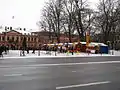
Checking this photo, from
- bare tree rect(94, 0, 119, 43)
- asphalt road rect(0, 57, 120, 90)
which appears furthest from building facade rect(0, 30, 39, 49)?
asphalt road rect(0, 57, 120, 90)

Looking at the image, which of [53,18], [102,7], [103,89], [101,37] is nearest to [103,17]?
[102,7]

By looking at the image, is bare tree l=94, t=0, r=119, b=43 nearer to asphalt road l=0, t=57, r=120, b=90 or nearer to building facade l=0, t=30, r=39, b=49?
building facade l=0, t=30, r=39, b=49

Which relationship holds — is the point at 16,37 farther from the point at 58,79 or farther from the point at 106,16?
the point at 58,79

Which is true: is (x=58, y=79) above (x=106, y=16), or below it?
below

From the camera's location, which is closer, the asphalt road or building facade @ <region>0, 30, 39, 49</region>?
the asphalt road


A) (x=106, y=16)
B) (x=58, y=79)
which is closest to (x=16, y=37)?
(x=106, y=16)

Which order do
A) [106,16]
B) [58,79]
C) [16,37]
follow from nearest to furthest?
[58,79]
[106,16]
[16,37]

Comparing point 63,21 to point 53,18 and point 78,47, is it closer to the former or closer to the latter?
point 53,18

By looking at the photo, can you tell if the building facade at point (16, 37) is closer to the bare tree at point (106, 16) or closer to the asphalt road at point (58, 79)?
the bare tree at point (106, 16)

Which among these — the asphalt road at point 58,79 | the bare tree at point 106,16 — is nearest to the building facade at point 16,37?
the bare tree at point 106,16

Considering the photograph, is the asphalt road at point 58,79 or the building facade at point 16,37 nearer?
the asphalt road at point 58,79

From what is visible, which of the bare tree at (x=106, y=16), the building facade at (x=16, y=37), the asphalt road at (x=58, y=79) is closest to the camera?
the asphalt road at (x=58, y=79)

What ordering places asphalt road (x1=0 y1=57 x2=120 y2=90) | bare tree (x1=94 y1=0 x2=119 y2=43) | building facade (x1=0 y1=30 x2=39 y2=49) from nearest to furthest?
1. asphalt road (x1=0 y1=57 x2=120 y2=90)
2. bare tree (x1=94 y1=0 x2=119 y2=43)
3. building facade (x1=0 y1=30 x2=39 y2=49)

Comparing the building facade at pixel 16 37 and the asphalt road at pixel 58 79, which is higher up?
the building facade at pixel 16 37
